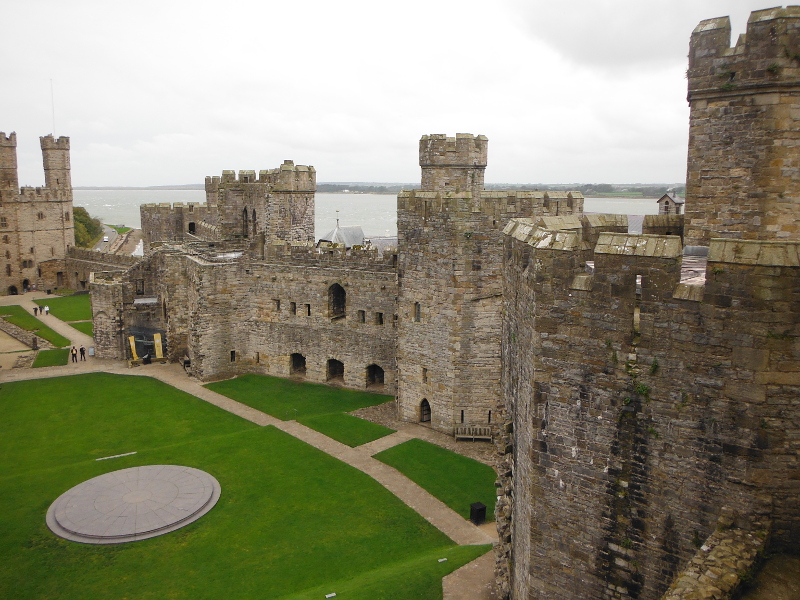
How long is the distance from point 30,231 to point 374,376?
38531 millimetres

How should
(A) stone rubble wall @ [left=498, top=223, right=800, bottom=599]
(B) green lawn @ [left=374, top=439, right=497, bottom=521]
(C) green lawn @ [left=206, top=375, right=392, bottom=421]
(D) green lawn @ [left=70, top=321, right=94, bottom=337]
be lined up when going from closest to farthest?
(A) stone rubble wall @ [left=498, top=223, right=800, bottom=599] < (B) green lawn @ [left=374, top=439, right=497, bottom=521] < (C) green lawn @ [left=206, top=375, right=392, bottom=421] < (D) green lawn @ [left=70, top=321, right=94, bottom=337]

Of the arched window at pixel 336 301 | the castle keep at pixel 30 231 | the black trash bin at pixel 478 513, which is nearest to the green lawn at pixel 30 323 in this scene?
the castle keep at pixel 30 231

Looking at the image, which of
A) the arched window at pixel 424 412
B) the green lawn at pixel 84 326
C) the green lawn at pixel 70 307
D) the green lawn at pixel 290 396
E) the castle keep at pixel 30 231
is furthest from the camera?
the castle keep at pixel 30 231

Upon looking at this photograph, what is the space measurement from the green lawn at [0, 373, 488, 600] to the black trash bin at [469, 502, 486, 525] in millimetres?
1042

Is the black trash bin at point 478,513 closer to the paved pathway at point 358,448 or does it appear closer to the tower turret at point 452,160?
the paved pathway at point 358,448

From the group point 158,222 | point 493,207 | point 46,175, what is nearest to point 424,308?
point 493,207

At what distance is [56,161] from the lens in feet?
181

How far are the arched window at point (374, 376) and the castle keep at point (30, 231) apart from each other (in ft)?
121

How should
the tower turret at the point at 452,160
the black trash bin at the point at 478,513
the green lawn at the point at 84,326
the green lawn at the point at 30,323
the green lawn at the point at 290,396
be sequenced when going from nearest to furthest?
the black trash bin at the point at 478,513
the green lawn at the point at 290,396
the tower turret at the point at 452,160
the green lawn at the point at 30,323
the green lawn at the point at 84,326

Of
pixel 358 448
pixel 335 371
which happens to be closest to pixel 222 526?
pixel 358 448

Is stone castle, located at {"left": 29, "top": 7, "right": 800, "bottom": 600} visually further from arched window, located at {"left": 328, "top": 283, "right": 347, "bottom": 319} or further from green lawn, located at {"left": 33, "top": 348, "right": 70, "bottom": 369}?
green lawn, located at {"left": 33, "top": 348, "right": 70, "bottom": 369}

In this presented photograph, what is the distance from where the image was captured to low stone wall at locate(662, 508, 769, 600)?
18.0ft

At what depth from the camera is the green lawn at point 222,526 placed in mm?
12953

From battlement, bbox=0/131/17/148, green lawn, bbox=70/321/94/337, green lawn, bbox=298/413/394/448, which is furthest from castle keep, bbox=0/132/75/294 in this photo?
green lawn, bbox=298/413/394/448
